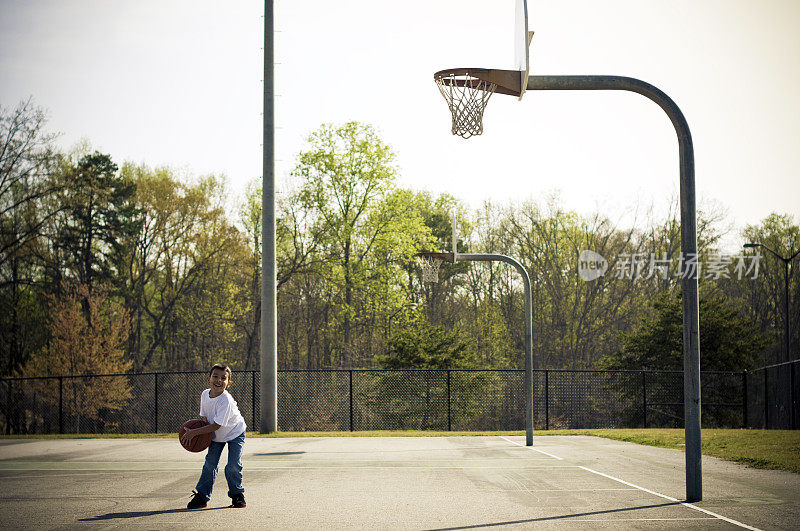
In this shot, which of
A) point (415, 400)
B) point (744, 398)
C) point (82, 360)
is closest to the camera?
point (744, 398)

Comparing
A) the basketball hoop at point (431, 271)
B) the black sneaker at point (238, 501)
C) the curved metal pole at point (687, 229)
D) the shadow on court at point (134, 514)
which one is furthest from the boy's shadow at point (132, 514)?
the basketball hoop at point (431, 271)

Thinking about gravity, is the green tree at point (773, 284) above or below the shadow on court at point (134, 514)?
above

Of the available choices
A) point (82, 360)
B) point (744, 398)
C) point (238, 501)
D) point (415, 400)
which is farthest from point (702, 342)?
point (82, 360)

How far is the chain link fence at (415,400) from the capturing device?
3272 centimetres

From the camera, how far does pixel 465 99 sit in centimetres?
1088

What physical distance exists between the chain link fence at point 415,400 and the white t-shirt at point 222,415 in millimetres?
17826

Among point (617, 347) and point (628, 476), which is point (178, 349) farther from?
point (628, 476)

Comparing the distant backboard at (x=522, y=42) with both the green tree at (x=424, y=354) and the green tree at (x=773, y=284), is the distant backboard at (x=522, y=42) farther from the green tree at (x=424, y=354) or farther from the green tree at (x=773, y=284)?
the green tree at (x=773, y=284)

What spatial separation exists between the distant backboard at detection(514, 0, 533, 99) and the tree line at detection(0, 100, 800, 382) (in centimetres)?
2839

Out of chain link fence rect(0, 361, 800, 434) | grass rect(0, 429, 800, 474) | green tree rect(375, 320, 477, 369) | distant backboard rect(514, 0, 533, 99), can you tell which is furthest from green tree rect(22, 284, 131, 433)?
distant backboard rect(514, 0, 533, 99)

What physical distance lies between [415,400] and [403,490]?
22.4 m

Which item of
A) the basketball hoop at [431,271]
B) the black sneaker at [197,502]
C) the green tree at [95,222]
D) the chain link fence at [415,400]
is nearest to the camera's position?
the black sneaker at [197,502]

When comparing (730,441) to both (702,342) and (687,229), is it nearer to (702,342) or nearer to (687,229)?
(687,229)

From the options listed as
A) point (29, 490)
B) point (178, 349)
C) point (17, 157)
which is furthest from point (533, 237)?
point (29, 490)
